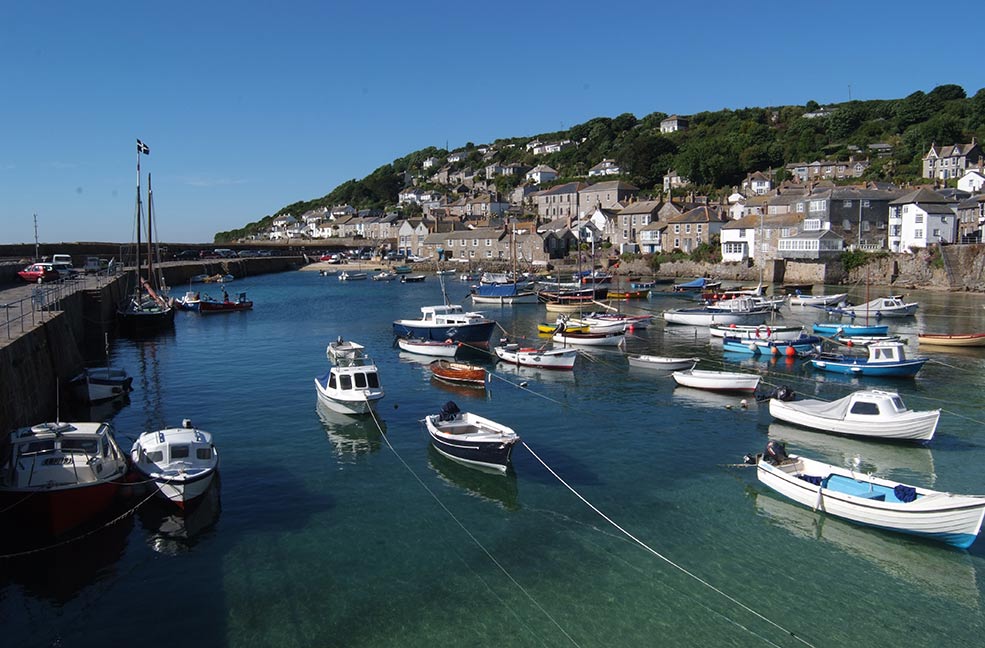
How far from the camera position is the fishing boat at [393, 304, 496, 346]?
43312 millimetres

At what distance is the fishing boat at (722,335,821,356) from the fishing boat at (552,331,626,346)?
7.11m

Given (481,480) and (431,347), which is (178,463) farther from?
(431,347)

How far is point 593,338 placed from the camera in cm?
4506

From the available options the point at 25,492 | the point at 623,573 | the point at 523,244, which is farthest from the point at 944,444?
the point at 523,244

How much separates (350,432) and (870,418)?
1907 cm

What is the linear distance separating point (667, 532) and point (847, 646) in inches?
200

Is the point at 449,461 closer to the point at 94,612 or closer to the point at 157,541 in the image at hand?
the point at 157,541

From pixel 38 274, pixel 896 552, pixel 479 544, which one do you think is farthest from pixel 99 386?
pixel 38 274

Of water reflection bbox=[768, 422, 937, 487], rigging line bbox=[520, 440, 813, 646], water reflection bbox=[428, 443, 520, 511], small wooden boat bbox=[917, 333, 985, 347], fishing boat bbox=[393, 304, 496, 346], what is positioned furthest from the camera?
fishing boat bbox=[393, 304, 496, 346]

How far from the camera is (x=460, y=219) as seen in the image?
15700cm

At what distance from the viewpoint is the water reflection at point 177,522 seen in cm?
1708

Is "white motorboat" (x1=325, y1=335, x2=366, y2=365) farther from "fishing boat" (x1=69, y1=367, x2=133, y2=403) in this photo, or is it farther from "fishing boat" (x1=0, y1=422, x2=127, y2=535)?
"fishing boat" (x1=0, y1=422, x2=127, y2=535)

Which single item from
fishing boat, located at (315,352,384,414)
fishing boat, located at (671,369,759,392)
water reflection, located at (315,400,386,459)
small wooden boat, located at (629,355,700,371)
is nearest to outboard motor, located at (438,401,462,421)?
water reflection, located at (315,400,386,459)

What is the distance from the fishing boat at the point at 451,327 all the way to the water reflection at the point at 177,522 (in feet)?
81.8
